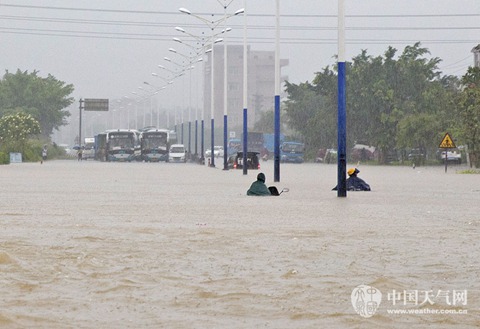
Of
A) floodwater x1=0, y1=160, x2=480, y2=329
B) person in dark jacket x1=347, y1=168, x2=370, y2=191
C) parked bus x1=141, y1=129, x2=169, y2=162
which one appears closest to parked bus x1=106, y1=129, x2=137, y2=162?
parked bus x1=141, y1=129, x2=169, y2=162

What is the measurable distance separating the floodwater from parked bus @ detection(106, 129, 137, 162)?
8982cm

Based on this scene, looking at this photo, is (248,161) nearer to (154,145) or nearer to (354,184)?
(354,184)

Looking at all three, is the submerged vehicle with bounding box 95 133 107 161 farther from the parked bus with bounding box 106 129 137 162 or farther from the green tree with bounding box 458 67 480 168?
the green tree with bounding box 458 67 480 168

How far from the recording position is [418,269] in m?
13.1

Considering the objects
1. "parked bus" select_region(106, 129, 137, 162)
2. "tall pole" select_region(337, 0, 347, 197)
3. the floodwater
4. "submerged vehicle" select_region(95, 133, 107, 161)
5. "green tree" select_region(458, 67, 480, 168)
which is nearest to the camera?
the floodwater

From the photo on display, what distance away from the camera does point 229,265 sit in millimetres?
13469

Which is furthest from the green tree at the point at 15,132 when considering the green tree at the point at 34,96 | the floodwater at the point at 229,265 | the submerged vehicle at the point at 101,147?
the floodwater at the point at 229,265

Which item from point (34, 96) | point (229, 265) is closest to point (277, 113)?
point (229, 265)

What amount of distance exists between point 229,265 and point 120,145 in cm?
10310

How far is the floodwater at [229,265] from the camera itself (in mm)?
9602

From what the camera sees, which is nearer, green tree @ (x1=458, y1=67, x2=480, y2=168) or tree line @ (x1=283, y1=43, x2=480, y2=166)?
green tree @ (x1=458, y1=67, x2=480, y2=168)

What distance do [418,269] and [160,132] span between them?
10542 centimetres

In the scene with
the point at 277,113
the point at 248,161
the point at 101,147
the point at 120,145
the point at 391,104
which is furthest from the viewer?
the point at 101,147

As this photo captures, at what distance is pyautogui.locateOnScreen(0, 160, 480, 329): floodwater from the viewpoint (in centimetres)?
960
